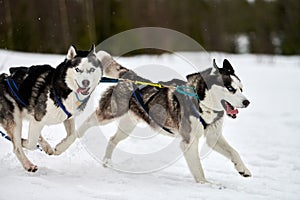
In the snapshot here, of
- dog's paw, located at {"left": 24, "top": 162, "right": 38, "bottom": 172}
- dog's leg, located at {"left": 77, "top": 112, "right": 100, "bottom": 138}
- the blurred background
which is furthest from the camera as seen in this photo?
the blurred background

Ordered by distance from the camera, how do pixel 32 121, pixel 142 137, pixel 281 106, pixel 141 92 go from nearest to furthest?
pixel 32 121, pixel 141 92, pixel 142 137, pixel 281 106

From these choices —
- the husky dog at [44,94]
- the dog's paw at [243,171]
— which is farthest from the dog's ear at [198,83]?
the husky dog at [44,94]

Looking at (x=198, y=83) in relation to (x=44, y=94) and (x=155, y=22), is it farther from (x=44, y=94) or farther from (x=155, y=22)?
(x=155, y=22)

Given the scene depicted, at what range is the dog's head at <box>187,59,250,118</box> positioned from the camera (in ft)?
14.3

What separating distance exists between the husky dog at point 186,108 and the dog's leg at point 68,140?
0.28 m

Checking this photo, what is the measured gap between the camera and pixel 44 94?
4.29 metres

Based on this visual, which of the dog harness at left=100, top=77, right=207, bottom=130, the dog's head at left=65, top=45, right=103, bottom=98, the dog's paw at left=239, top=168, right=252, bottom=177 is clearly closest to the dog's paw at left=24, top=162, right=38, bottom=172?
the dog's head at left=65, top=45, right=103, bottom=98

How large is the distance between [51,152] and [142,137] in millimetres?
1931

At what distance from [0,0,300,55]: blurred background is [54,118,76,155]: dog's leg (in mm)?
4788

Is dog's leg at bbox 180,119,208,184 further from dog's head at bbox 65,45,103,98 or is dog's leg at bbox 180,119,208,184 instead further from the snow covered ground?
dog's head at bbox 65,45,103,98

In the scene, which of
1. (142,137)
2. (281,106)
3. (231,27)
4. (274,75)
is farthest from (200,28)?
(142,137)

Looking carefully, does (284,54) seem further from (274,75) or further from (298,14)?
(274,75)

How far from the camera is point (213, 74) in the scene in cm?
447

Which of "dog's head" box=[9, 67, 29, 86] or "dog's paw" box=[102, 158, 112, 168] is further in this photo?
"dog's paw" box=[102, 158, 112, 168]
